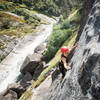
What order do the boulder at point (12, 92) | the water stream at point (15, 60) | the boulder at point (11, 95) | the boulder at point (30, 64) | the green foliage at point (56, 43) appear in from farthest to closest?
the water stream at point (15, 60) < the green foliage at point (56, 43) < the boulder at point (30, 64) < the boulder at point (12, 92) < the boulder at point (11, 95)

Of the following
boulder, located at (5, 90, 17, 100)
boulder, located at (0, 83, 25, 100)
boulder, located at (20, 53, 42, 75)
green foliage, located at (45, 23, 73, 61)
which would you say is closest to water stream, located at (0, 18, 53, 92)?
boulder, located at (20, 53, 42, 75)

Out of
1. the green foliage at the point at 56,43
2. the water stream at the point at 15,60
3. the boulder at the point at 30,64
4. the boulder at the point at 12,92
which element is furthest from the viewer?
the water stream at the point at 15,60

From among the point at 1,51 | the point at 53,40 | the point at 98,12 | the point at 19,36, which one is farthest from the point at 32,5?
the point at 98,12

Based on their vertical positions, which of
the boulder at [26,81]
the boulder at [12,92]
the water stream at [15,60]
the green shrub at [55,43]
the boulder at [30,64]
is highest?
the green shrub at [55,43]

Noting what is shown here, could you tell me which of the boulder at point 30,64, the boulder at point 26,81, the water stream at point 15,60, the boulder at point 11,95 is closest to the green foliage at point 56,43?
the boulder at point 30,64

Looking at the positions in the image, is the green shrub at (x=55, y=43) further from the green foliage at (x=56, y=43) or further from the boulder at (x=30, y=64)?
the boulder at (x=30, y=64)

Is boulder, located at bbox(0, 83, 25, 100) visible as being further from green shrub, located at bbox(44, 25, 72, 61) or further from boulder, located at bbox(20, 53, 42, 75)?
green shrub, located at bbox(44, 25, 72, 61)

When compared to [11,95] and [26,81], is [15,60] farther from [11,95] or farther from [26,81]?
[11,95]

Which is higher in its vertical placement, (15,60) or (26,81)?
(26,81)

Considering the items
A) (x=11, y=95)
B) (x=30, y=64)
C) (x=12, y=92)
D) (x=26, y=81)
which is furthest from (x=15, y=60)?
(x=11, y=95)

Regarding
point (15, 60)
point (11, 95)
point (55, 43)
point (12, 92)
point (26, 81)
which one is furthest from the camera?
point (15, 60)

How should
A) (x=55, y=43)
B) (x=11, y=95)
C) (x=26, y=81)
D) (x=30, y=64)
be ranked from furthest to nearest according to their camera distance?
(x=55, y=43) < (x=30, y=64) < (x=26, y=81) < (x=11, y=95)

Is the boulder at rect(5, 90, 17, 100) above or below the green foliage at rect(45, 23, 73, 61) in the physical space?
below

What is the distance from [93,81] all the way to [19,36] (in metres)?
58.0
